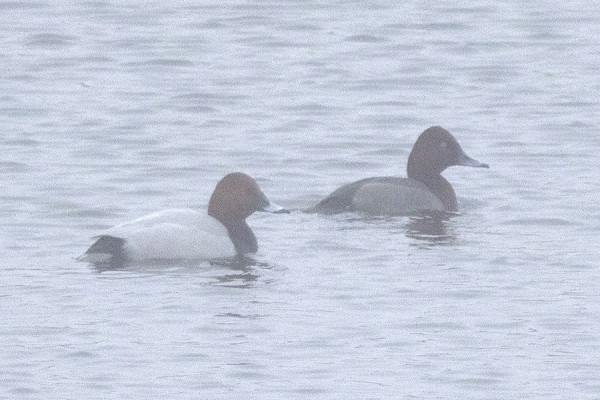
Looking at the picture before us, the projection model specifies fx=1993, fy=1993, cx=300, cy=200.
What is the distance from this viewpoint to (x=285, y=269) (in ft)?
36.6

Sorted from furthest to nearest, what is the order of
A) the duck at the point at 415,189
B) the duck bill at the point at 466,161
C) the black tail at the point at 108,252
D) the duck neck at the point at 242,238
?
the duck bill at the point at 466,161, the duck at the point at 415,189, the duck neck at the point at 242,238, the black tail at the point at 108,252

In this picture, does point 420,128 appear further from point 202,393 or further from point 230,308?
point 202,393

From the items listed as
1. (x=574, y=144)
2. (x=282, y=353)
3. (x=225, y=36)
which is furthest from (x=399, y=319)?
(x=225, y=36)

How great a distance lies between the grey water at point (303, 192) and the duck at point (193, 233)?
15 centimetres

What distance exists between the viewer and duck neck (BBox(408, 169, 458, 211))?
13375mm

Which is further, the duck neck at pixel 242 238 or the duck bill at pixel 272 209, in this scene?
the duck bill at pixel 272 209

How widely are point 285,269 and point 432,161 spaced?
2.89 metres

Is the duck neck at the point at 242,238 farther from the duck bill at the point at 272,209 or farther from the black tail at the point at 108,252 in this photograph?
the black tail at the point at 108,252

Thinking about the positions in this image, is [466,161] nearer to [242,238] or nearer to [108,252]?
[242,238]

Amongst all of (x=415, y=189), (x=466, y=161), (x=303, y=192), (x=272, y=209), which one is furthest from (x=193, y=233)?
(x=466, y=161)

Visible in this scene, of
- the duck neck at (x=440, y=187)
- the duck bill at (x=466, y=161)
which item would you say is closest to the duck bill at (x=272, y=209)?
the duck neck at (x=440, y=187)

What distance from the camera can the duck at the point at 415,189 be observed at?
12930 mm

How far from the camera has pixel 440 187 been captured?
13523 mm

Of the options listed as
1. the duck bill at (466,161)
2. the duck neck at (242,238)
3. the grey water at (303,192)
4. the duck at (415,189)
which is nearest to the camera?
the grey water at (303,192)
